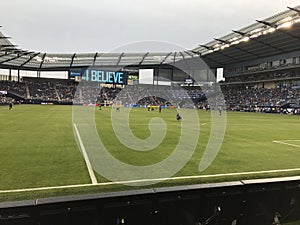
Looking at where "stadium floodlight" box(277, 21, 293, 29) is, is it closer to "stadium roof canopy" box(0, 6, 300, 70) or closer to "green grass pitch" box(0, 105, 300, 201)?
"stadium roof canopy" box(0, 6, 300, 70)

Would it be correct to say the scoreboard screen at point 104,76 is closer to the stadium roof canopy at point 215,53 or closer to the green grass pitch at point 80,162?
the stadium roof canopy at point 215,53

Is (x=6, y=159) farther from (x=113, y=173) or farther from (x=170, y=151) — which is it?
(x=170, y=151)

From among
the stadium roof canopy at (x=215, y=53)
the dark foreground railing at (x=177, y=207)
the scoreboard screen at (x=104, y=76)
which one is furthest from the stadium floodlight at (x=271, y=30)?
the dark foreground railing at (x=177, y=207)

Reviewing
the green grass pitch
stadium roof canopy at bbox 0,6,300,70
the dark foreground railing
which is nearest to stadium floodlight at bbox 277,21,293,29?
stadium roof canopy at bbox 0,6,300,70

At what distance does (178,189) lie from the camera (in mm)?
4824

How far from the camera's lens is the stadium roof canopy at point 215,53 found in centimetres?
5497

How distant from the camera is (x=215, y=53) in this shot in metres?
81.9

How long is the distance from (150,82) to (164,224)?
353 feet

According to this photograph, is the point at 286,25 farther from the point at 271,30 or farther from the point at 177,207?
the point at 177,207

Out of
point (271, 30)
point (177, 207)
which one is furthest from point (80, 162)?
point (271, 30)

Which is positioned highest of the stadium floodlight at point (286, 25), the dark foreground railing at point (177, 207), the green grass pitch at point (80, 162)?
the stadium floodlight at point (286, 25)

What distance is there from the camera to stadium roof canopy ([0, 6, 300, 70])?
180 feet

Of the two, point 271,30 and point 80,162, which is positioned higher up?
point 271,30

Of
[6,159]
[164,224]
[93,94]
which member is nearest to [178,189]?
[164,224]
